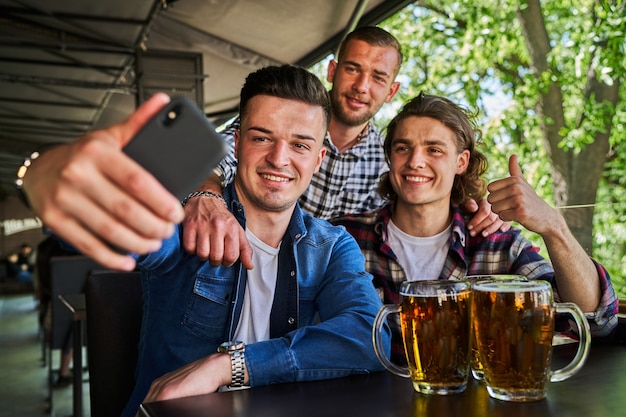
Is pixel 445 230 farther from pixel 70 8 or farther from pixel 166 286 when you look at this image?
pixel 70 8

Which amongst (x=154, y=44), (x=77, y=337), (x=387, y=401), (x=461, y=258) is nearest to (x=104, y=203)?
(x=387, y=401)

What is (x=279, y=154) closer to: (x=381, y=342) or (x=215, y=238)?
(x=215, y=238)

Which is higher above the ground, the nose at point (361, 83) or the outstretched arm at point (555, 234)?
the nose at point (361, 83)

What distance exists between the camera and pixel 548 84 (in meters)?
6.21

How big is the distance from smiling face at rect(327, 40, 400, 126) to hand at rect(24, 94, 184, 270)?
204cm

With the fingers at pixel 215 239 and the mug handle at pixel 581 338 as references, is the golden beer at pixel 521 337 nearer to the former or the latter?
the mug handle at pixel 581 338

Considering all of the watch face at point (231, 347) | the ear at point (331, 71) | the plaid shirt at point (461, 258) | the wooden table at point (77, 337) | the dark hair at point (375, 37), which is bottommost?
the wooden table at point (77, 337)

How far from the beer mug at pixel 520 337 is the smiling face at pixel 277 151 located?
0.74 metres

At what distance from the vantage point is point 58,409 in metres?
4.04

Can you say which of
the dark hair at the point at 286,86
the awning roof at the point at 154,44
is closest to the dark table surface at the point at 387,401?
the dark hair at the point at 286,86

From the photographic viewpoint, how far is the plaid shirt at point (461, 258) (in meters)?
1.62

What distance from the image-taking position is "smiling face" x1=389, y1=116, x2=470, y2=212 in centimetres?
180

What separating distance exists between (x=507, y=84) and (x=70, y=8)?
15.6 ft

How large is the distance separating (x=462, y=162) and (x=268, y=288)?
0.75m
